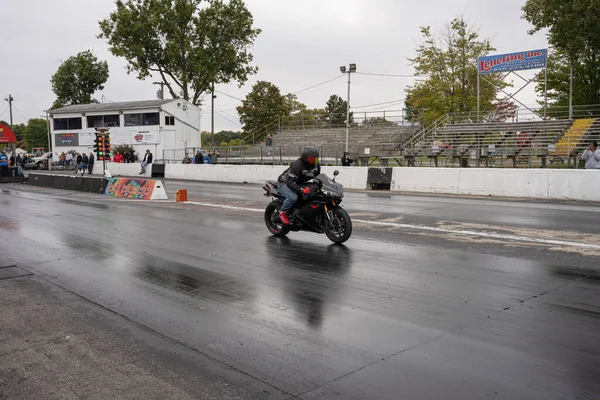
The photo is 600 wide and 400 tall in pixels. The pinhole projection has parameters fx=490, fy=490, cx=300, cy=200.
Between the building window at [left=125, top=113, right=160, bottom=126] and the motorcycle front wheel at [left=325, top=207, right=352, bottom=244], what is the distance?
1673 inches

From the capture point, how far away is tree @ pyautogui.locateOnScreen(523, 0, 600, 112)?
27.5 meters

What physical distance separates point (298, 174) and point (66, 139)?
52470mm

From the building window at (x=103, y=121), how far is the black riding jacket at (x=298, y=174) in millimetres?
46113

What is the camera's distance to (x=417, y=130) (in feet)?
129

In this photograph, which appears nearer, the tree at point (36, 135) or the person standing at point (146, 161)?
the person standing at point (146, 161)

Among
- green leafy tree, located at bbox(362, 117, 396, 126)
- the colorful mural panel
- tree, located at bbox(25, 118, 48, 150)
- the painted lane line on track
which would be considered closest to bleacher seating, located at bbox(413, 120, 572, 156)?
green leafy tree, located at bbox(362, 117, 396, 126)

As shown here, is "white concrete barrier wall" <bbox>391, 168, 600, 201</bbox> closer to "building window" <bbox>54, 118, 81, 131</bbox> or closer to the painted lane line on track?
the painted lane line on track

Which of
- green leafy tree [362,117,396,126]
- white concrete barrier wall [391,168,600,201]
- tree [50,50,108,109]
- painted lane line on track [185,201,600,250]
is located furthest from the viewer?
tree [50,50,108,109]

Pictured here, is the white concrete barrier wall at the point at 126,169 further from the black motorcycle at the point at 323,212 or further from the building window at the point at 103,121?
the black motorcycle at the point at 323,212

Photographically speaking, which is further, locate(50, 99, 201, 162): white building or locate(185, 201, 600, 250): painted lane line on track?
locate(50, 99, 201, 162): white building

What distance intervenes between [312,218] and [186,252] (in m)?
2.29

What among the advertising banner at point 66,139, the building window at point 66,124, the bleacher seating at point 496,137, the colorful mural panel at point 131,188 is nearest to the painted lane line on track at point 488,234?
the colorful mural panel at point 131,188

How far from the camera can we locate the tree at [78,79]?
68375 millimetres

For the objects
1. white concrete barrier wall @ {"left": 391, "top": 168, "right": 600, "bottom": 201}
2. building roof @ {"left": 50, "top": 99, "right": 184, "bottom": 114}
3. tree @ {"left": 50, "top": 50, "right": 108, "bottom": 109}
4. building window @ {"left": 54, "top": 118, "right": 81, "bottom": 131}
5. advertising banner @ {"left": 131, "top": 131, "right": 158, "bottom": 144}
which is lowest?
white concrete barrier wall @ {"left": 391, "top": 168, "right": 600, "bottom": 201}
